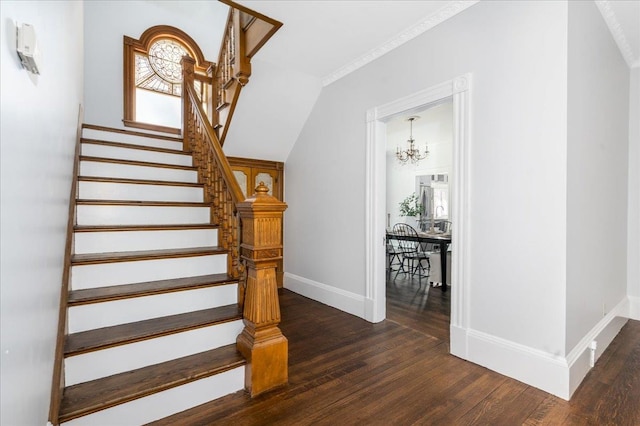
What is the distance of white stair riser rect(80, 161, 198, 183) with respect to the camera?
286 centimetres

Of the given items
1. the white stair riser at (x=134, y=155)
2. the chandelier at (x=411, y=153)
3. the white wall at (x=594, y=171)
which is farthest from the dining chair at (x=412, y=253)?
the white stair riser at (x=134, y=155)

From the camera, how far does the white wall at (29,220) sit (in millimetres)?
821

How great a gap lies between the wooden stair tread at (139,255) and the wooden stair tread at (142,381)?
71 cm

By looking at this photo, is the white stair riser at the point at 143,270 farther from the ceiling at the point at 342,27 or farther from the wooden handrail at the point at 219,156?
the ceiling at the point at 342,27

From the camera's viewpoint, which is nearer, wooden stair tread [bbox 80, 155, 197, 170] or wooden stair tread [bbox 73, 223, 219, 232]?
wooden stair tread [bbox 73, 223, 219, 232]

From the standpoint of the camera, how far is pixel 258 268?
6.55ft

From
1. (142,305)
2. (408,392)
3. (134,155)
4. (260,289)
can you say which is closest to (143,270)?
(142,305)

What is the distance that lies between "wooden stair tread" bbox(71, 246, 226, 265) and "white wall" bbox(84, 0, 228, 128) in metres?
3.13

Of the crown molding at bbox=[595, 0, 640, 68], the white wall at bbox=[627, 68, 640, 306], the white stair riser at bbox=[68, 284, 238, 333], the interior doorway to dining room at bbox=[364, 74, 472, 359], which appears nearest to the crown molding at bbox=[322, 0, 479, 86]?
the interior doorway to dining room at bbox=[364, 74, 472, 359]

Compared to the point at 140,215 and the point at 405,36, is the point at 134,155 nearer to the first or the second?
the point at 140,215

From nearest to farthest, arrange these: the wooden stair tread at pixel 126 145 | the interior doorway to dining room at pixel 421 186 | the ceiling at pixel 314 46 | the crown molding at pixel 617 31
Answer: the crown molding at pixel 617 31
the ceiling at pixel 314 46
the wooden stair tread at pixel 126 145
the interior doorway to dining room at pixel 421 186

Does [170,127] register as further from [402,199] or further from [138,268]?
[402,199]

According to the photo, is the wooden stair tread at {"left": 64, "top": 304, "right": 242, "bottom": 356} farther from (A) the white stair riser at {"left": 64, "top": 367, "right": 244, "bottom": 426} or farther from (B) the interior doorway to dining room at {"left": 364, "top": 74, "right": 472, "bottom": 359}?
(B) the interior doorway to dining room at {"left": 364, "top": 74, "right": 472, "bottom": 359}

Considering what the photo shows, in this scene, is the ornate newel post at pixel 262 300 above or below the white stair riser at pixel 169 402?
above
